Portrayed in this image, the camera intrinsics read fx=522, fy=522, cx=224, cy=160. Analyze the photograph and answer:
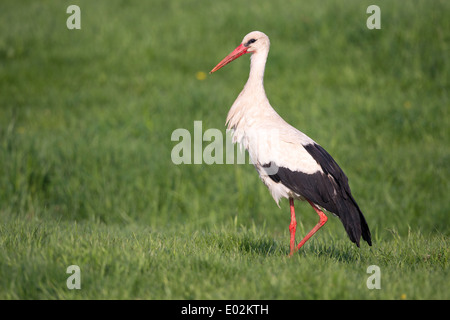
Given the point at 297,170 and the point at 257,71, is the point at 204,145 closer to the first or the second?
the point at 257,71

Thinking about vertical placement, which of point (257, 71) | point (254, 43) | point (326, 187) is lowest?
point (326, 187)

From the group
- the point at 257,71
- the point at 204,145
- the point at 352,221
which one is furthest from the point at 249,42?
the point at 204,145

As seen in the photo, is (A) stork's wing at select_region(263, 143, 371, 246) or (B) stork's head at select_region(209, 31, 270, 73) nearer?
(A) stork's wing at select_region(263, 143, 371, 246)

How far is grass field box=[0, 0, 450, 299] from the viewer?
11.6 ft

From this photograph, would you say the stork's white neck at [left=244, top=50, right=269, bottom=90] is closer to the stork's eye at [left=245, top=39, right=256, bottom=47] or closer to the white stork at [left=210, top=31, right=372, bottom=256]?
the stork's eye at [left=245, top=39, right=256, bottom=47]

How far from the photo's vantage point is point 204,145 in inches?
302

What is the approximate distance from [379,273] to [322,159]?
3.66 feet

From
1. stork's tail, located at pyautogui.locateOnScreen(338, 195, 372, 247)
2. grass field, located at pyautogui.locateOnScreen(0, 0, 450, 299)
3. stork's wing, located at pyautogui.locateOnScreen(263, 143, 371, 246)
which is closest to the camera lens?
grass field, located at pyautogui.locateOnScreen(0, 0, 450, 299)

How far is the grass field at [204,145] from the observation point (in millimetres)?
3545

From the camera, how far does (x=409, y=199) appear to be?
668cm

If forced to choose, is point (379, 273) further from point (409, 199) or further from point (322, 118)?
point (322, 118)

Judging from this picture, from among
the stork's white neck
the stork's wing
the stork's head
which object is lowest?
the stork's wing

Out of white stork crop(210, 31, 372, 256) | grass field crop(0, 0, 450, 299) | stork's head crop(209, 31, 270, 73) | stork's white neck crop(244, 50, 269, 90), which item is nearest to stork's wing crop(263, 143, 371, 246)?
white stork crop(210, 31, 372, 256)

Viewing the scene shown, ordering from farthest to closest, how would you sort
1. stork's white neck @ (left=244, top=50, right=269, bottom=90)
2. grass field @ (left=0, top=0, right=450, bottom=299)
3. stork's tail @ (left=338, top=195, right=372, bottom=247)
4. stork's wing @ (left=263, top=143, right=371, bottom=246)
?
stork's white neck @ (left=244, top=50, right=269, bottom=90) < stork's wing @ (left=263, top=143, right=371, bottom=246) < stork's tail @ (left=338, top=195, right=372, bottom=247) < grass field @ (left=0, top=0, right=450, bottom=299)
